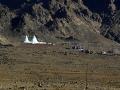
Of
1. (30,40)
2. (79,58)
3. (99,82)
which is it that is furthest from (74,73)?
(30,40)

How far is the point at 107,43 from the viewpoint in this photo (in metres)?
199

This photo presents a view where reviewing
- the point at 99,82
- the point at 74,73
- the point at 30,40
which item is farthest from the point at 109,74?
the point at 30,40

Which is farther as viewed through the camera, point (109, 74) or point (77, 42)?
point (77, 42)

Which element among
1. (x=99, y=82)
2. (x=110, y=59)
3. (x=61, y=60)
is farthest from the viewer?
(x=110, y=59)

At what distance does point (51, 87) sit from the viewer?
193 feet

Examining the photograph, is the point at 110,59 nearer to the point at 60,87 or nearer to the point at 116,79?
the point at 116,79

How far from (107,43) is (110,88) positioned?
139 m

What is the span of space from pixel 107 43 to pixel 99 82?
129305 mm

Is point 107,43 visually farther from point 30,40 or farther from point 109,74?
point 109,74

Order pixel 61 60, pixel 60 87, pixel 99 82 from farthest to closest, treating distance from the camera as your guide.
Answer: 1. pixel 61 60
2. pixel 99 82
3. pixel 60 87

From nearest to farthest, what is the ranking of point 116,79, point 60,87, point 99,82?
point 60,87
point 99,82
point 116,79

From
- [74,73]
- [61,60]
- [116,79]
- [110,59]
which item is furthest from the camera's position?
[110,59]

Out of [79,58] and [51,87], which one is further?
[79,58]

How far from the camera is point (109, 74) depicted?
8438 centimetres
